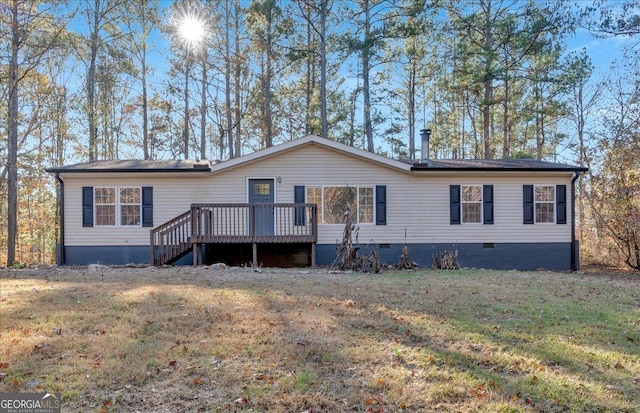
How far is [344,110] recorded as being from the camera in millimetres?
20922

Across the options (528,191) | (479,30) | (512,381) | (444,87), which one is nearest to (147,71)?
(444,87)

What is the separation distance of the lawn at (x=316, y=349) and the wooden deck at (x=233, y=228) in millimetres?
4001

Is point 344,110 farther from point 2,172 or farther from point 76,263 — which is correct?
point 2,172

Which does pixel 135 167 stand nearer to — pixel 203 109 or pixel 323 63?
pixel 323 63

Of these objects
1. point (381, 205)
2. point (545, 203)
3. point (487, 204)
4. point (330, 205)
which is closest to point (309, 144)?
point (330, 205)

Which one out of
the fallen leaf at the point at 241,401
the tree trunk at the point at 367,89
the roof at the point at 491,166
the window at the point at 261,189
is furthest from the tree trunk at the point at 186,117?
the fallen leaf at the point at 241,401

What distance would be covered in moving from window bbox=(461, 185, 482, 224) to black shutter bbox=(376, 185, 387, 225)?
2536 millimetres

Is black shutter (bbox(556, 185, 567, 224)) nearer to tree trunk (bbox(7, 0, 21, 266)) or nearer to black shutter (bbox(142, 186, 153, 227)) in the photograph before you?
black shutter (bbox(142, 186, 153, 227))

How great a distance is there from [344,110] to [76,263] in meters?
14.1

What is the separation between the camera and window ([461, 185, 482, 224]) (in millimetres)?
12680

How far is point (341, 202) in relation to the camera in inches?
496

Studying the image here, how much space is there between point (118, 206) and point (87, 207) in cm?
89

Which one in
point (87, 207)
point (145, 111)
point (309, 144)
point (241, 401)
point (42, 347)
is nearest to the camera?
point (241, 401)

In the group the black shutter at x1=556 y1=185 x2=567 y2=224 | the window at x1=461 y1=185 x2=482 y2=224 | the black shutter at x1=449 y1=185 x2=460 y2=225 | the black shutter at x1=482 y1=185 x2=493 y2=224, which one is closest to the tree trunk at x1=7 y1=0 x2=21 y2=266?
the black shutter at x1=449 y1=185 x2=460 y2=225
